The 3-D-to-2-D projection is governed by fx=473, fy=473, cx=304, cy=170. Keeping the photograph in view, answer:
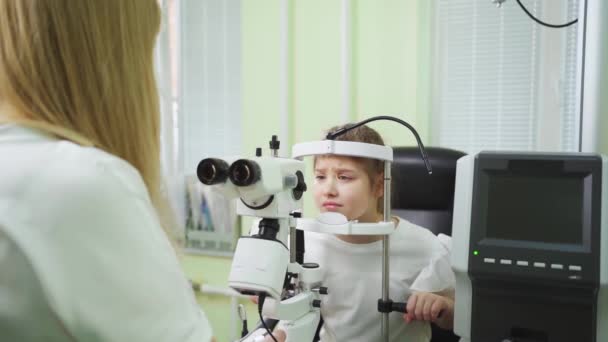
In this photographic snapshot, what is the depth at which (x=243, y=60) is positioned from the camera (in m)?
2.44

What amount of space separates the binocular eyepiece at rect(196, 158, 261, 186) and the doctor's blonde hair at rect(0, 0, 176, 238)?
13 cm

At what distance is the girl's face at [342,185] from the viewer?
1264 mm

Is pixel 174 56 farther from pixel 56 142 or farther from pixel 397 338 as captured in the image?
pixel 56 142

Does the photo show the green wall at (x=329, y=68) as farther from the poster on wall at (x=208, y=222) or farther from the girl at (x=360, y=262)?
the girl at (x=360, y=262)

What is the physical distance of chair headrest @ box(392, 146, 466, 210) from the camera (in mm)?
1590

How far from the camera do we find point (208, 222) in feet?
8.52

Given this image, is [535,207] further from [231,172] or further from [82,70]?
[82,70]

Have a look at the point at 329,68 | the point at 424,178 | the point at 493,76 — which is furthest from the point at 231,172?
the point at 493,76

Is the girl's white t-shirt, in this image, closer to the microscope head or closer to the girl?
the girl

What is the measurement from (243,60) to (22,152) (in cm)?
203

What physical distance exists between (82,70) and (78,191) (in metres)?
0.20

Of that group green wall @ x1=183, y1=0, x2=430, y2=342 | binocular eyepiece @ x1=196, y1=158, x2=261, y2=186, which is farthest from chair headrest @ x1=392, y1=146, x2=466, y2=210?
binocular eyepiece @ x1=196, y1=158, x2=261, y2=186

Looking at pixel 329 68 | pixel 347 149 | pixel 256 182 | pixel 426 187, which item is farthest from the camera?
pixel 329 68

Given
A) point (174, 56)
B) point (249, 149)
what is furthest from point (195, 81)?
point (249, 149)
